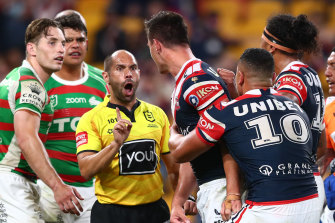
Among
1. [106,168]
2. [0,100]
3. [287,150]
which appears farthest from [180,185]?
[0,100]

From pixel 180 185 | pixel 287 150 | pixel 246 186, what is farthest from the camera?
pixel 180 185

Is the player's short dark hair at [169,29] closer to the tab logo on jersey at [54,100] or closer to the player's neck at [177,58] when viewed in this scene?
the player's neck at [177,58]

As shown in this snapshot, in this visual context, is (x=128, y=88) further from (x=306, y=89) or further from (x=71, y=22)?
(x=306, y=89)

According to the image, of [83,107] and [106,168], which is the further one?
[83,107]

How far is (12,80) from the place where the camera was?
5.29 meters

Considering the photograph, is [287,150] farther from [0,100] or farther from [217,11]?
[217,11]

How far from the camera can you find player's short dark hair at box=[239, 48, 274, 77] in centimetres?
421

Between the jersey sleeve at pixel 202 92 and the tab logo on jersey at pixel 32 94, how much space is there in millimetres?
1555

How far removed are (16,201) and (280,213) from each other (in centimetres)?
247

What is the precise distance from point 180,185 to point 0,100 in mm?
1873

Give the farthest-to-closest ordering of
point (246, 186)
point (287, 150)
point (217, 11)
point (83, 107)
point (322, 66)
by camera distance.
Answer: point (217, 11)
point (322, 66)
point (83, 107)
point (246, 186)
point (287, 150)

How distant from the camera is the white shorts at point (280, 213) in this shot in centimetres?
391

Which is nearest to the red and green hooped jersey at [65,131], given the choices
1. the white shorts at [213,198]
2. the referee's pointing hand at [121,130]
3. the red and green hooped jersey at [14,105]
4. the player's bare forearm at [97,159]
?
the red and green hooped jersey at [14,105]

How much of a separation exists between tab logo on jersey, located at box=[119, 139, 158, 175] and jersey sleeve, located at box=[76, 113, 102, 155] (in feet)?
0.77
